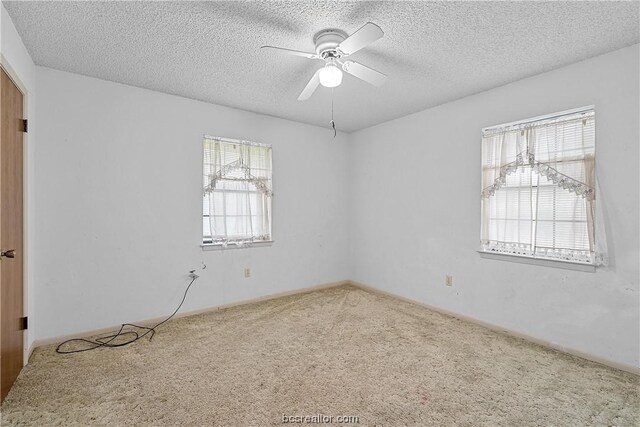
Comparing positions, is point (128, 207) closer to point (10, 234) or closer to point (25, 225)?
point (25, 225)

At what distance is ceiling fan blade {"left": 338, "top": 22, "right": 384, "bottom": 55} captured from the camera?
5.55ft

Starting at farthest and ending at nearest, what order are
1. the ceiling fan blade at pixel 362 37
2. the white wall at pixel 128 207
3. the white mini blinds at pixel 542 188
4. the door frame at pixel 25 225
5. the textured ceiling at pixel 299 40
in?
the white wall at pixel 128 207 → the white mini blinds at pixel 542 188 → the door frame at pixel 25 225 → the textured ceiling at pixel 299 40 → the ceiling fan blade at pixel 362 37

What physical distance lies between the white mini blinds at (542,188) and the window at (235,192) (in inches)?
103

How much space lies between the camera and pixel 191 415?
1.78 metres

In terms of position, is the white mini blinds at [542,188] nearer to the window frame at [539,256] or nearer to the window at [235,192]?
the window frame at [539,256]

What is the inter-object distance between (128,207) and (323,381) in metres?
2.53

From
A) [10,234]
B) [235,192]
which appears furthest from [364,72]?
[10,234]

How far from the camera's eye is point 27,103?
2395 mm

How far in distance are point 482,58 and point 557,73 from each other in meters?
0.77

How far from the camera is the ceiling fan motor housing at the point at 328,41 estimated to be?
2088mm

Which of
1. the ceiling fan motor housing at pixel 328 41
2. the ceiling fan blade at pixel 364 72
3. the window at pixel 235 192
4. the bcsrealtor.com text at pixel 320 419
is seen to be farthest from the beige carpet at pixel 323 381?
the ceiling fan motor housing at pixel 328 41

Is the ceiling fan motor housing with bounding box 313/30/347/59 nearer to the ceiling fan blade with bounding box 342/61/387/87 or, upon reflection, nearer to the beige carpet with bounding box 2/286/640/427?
the ceiling fan blade with bounding box 342/61/387/87

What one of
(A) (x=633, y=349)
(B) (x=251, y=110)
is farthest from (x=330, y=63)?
(A) (x=633, y=349)

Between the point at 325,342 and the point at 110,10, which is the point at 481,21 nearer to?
the point at 110,10
